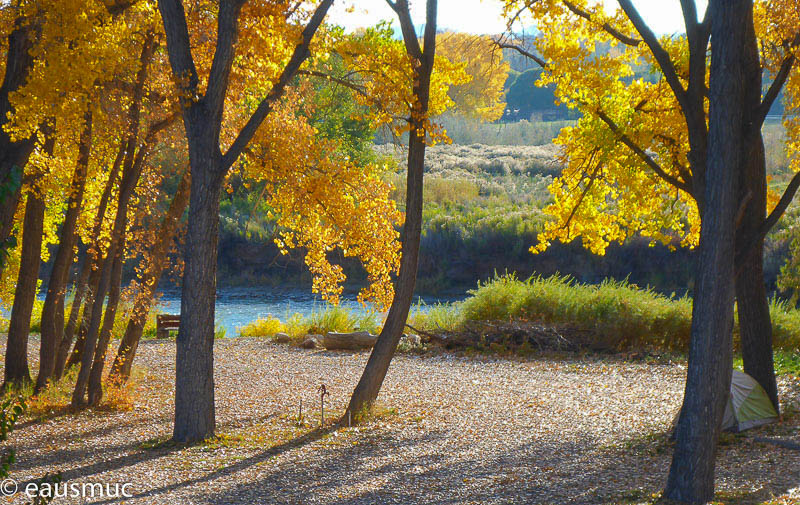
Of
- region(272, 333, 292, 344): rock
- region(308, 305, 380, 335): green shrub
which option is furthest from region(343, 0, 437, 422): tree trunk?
region(308, 305, 380, 335): green shrub

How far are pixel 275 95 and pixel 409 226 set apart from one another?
195 cm

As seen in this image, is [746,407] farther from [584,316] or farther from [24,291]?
[24,291]

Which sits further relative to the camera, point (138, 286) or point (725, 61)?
point (138, 286)

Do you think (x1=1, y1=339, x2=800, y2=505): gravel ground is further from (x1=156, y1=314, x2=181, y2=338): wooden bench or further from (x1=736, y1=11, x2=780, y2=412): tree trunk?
(x1=156, y1=314, x2=181, y2=338): wooden bench

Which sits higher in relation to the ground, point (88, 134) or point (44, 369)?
point (88, 134)

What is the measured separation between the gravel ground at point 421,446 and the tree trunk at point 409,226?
375 millimetres

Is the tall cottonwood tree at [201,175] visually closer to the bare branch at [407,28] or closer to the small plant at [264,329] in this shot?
the bare branch at [407,28]

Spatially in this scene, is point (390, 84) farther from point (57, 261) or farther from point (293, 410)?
point (57, 261)

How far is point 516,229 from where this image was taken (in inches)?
910

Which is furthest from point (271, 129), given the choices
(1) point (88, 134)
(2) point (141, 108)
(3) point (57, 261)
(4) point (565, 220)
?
(4) point (565, 220)

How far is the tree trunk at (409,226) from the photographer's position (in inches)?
279

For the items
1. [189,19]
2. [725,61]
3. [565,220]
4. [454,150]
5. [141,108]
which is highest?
[454,150]

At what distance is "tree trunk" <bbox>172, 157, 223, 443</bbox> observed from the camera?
6.34 m

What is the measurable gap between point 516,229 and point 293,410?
52.5 feet
